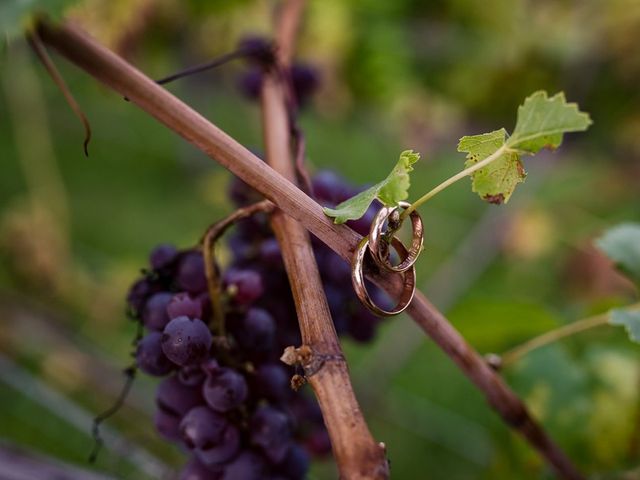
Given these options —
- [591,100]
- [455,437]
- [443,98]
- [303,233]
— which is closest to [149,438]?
[303,233]

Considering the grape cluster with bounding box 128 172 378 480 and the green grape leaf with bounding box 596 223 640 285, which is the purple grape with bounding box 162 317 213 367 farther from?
the green grape leaf with bounding box 596 223 640 285

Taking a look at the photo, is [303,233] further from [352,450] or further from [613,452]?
[613,452]

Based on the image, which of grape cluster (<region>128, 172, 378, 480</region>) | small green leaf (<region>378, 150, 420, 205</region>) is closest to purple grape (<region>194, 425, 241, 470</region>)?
grape cluster (<region>128, 172, 378, 480</region>)

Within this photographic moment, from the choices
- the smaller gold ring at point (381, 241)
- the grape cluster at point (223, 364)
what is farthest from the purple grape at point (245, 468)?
the smaller gold ring at point (381, 241)

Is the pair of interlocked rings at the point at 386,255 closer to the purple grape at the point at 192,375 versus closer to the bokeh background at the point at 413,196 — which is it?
the purple grape at the point at 192,375

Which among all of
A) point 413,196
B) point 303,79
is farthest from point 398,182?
point 413,196
